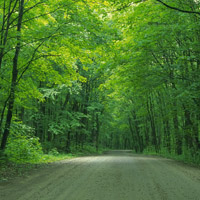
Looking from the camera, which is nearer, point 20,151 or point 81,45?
point 81,45

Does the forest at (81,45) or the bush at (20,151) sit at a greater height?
the forest at (81,45)

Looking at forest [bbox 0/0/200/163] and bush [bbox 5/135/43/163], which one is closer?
forest [bbox 0/0/200/163]

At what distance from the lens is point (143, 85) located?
12.8m

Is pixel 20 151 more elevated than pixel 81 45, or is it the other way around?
pixel 81 45

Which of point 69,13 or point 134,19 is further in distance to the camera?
point 134,19

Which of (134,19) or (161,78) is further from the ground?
(134,19)

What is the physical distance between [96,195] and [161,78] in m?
8.99

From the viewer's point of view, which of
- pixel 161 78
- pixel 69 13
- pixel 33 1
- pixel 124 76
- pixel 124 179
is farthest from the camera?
pixel 124 76

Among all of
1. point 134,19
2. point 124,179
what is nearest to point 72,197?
point 124,179

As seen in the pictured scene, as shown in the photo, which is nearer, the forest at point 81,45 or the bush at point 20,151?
the forest at point 81,45

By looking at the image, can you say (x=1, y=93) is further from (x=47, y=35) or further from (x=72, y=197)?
(x=72, y=197)

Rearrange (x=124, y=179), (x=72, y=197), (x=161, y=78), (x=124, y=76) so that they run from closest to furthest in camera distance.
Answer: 1. (x=72, y=197)
2. (x=124, y=179)
3. (x=161, y=78)
4. (x=124, y=76)

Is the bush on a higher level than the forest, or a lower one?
lower

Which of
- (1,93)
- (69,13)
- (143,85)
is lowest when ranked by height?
(1,93)
